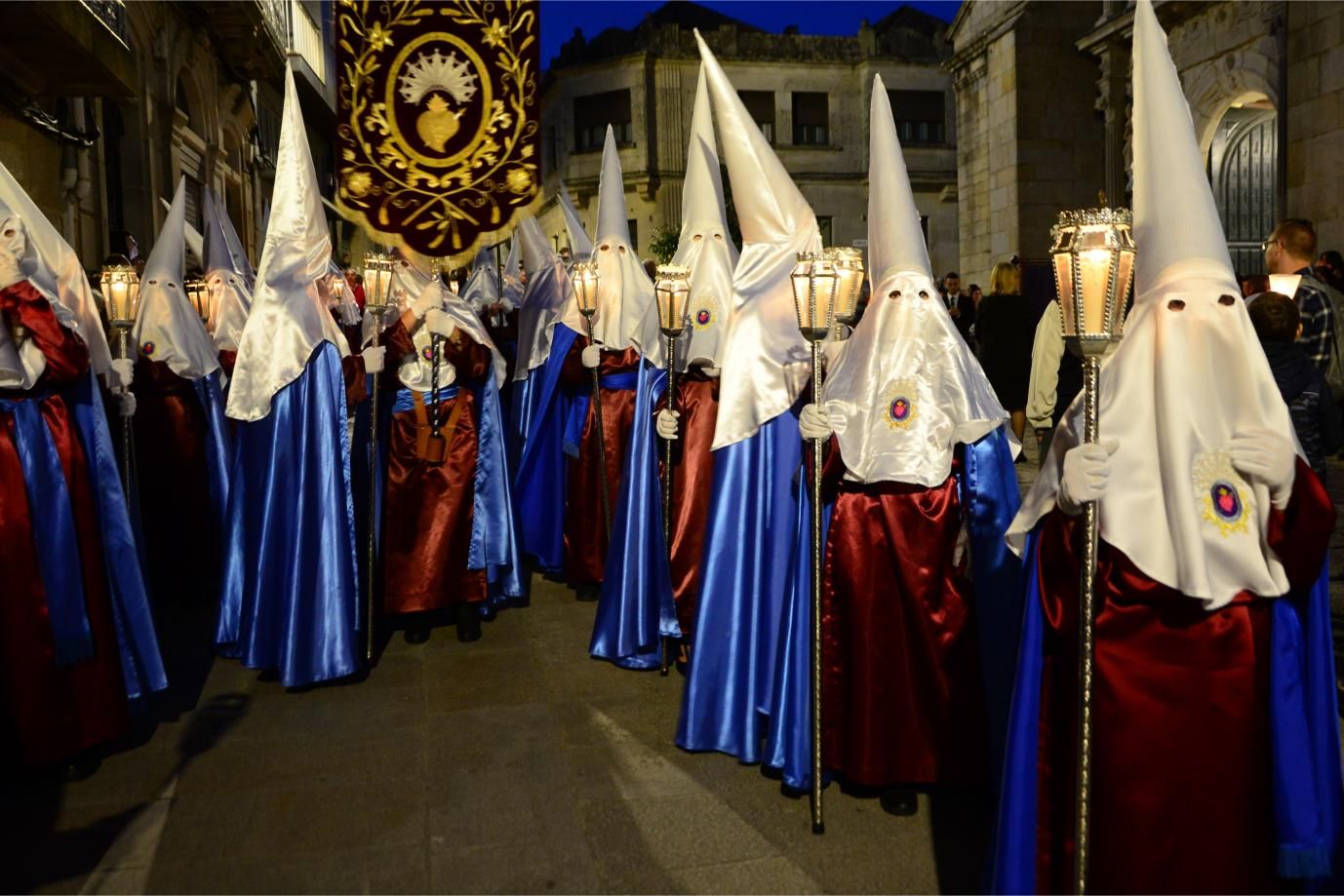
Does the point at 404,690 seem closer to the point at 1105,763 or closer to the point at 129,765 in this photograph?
the point at 129,765

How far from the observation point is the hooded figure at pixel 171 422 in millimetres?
6922

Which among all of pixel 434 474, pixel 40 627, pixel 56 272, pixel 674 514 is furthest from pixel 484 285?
pixel 40 627

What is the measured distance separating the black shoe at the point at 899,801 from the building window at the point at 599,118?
3367cm

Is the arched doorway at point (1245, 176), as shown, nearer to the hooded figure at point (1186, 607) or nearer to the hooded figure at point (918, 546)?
the hooded figure at point (918, 546)

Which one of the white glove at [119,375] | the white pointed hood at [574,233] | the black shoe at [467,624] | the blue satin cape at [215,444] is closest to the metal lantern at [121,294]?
the white glove at [119,375]

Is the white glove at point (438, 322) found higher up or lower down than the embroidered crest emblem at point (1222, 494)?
higher up

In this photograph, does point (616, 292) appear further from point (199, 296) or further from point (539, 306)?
point (199, 296)

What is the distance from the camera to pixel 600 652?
550cm

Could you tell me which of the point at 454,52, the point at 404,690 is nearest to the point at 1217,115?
the point at 454,52

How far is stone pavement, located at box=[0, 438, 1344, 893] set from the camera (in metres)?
3.39

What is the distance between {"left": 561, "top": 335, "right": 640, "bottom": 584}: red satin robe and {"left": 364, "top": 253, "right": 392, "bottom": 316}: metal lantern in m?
1.81

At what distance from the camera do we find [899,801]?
12.3 feet

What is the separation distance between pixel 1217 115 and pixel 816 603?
38.3ft

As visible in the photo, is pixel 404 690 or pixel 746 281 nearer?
pixel 746 281
